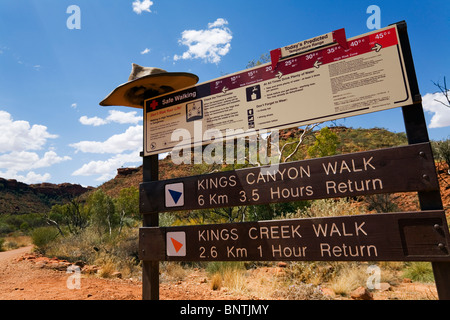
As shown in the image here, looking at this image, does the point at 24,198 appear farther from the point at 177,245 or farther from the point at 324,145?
the point at 177,245

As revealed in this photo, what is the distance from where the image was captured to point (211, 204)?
110 inches

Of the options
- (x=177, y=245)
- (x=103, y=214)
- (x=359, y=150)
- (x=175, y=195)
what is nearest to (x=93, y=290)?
(x=177, y=245)

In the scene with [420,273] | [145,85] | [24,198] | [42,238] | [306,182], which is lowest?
[420,273]

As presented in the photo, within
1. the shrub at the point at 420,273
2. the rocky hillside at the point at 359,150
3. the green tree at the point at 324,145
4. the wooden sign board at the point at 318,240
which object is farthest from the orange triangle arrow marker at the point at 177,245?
the green tree at the point at 324,145

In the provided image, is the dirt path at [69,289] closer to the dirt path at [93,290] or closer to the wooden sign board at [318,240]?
the dirt path at [93,290]

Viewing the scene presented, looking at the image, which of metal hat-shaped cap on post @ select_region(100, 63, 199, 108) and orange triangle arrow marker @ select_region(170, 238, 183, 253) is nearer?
orange triangle arrow marker @ select_region(170, 238, 183, 253)

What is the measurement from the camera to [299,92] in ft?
8.54

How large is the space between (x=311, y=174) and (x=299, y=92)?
78 centimetres

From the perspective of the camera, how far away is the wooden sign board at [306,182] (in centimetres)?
209

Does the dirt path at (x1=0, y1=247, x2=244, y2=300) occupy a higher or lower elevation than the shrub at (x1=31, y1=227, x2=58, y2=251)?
lower

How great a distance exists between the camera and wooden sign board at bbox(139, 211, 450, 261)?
2.00 metres

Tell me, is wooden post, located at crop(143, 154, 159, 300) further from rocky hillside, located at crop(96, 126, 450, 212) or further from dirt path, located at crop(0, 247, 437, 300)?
rocky hillside, located at crop(96, 126, 450, 212)

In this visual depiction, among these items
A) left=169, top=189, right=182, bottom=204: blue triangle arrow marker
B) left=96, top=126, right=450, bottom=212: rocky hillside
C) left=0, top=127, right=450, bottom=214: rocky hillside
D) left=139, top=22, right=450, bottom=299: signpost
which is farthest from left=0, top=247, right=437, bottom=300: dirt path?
left=0, top=127, right=450, bottom=214: rocky hillside
